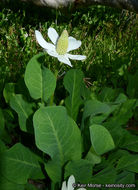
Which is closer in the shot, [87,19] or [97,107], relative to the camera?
[97,107]

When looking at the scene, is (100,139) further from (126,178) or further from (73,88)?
(73,88)

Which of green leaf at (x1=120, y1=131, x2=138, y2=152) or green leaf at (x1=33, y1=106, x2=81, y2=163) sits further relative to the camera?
green leaf at (x1=120, y1=131, x2=138, y2=152)

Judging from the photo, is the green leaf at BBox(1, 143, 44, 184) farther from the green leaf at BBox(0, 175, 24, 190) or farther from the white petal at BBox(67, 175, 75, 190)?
the white petal at BBox(67, 175, 75, 190)

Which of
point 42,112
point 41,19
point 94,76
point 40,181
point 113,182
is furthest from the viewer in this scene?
point 41,19

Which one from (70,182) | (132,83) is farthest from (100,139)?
(132,83)

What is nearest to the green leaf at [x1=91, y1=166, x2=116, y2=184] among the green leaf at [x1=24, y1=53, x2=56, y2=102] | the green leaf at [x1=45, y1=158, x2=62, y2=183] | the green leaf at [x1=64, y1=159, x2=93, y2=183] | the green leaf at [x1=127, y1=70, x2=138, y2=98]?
the green leaf at [x1=64, y1=159, x2=93, y2=183]

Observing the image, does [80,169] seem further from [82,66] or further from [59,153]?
[82,66]

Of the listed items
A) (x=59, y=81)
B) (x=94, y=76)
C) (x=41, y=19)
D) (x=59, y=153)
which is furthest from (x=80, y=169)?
(x=41, y=19)
